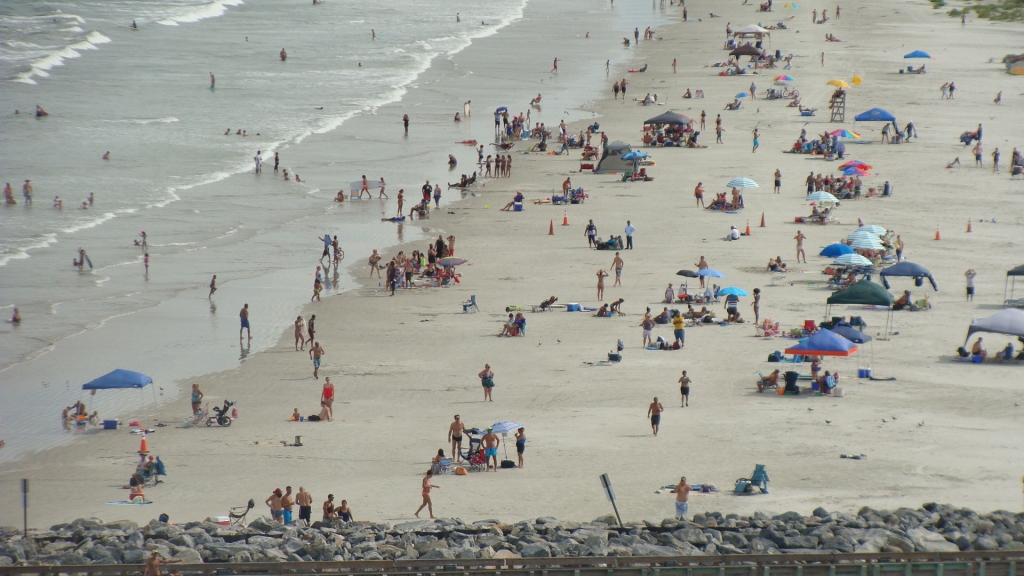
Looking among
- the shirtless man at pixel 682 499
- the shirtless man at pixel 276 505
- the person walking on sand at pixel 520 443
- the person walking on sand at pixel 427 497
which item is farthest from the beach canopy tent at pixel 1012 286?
the shirtless man at pixel 276 505

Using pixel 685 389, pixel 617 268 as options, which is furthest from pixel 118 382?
pixel 617 268

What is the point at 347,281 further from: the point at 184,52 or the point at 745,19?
the point at 745,19

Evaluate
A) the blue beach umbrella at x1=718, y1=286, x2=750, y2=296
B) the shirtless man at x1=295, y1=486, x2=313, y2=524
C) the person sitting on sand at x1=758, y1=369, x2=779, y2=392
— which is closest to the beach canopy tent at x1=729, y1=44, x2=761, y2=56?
the blue beach umbrella at x1=718, y1=286, x2=750, y2=296

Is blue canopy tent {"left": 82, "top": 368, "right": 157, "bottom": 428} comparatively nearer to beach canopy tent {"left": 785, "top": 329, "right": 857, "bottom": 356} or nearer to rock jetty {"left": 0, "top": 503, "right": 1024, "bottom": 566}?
rock jetty {"left": 0, "top": 503, "right": 1024, "bottom": 566}

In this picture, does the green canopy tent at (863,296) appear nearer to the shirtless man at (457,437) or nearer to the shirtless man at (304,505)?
the shirtless man at (457,437)

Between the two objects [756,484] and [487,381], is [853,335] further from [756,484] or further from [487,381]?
[487,381]
